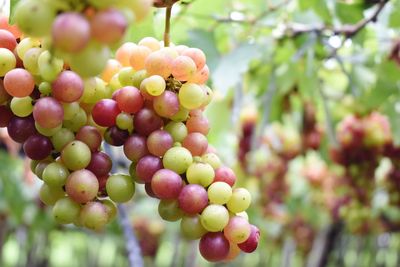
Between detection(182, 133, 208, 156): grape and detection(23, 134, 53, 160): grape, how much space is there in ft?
0.32

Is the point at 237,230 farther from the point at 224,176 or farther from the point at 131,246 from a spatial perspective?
the point at 131,246

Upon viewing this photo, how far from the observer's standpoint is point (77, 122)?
1.30ft

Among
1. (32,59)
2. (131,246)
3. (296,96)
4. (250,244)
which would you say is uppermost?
(32,59)

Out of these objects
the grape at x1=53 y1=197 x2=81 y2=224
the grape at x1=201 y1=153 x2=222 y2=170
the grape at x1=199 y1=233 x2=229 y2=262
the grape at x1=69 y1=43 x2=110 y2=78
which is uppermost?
the grape at x1=69 y1=43 x2=110 y2=78

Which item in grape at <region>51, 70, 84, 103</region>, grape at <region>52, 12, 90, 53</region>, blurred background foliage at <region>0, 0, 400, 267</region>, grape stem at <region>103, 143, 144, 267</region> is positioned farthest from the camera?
blurred background foliage at <region>0, 0, 400, 267</region>

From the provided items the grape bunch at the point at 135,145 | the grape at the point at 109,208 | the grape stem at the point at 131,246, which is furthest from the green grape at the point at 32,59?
the grape stem at the point at 131,246

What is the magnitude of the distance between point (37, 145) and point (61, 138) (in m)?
0.02

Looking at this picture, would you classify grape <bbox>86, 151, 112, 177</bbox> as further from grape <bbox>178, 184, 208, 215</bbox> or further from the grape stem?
the grape stem

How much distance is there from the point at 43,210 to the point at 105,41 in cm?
185

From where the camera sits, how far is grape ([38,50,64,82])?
347mm

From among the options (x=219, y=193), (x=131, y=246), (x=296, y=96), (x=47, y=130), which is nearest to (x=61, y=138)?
(x=47, y=130)

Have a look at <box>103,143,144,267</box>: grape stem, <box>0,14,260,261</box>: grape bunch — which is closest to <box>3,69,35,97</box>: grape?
<box>0,14,260,261</box>: grape bunch

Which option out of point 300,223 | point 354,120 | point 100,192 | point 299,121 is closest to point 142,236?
point 300,223

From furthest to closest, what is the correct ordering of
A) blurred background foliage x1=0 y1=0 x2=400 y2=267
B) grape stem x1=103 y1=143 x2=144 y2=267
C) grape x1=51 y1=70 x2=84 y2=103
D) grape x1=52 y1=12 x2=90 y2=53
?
blurred background foliage x1=0 y1=0 x2=400 y2=267
grape stem x1=103 y1=143 x2=144 y2=267
grape x1=51 y1=70 x2=84 y2=103
grape x1=52 y1=12 x2=90 y2=53
